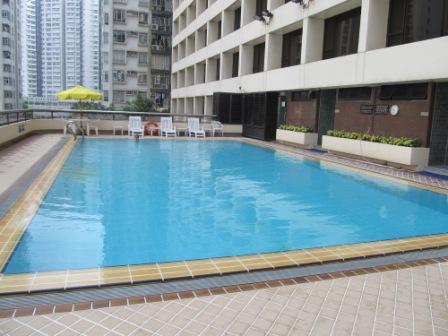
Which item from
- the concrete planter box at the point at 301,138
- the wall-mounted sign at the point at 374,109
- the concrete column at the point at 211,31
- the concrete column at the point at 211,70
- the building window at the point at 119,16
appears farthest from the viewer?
the building window at the point at 119,16

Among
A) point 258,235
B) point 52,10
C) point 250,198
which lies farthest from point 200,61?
point 52,10

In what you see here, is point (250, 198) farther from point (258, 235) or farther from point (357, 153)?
point (357, 153)

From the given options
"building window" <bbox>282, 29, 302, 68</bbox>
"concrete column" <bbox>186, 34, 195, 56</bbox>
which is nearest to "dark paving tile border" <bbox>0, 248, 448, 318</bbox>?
"building window" <bbox>282, 29, 302, 68</bbox>

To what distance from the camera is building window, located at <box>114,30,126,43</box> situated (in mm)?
52156

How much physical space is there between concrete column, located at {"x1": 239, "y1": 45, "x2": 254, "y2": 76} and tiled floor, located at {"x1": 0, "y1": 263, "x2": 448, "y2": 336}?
20479 mm

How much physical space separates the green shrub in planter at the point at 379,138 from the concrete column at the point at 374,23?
108 inches

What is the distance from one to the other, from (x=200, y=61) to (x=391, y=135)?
2191 centimetres

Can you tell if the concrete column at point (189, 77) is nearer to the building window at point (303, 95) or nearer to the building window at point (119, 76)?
the building window at point (119, 76)

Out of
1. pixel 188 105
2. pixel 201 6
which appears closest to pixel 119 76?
pixel 188 105

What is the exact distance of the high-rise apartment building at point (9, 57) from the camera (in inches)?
2467

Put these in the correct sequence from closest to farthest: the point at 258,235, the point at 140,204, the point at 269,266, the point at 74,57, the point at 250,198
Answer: the point at 269,266, the point at 258,235, the point at 140,204, the point at 250,198, the point at 74,57

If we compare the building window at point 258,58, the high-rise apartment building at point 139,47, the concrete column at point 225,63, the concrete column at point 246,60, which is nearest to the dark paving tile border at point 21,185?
the concrete column at point 246,60

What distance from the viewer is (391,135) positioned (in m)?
13.0

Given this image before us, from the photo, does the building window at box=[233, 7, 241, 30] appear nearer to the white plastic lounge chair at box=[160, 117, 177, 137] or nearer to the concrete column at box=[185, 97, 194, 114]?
the white plastic lounge chair at box=[160, 117, 177, 137]
